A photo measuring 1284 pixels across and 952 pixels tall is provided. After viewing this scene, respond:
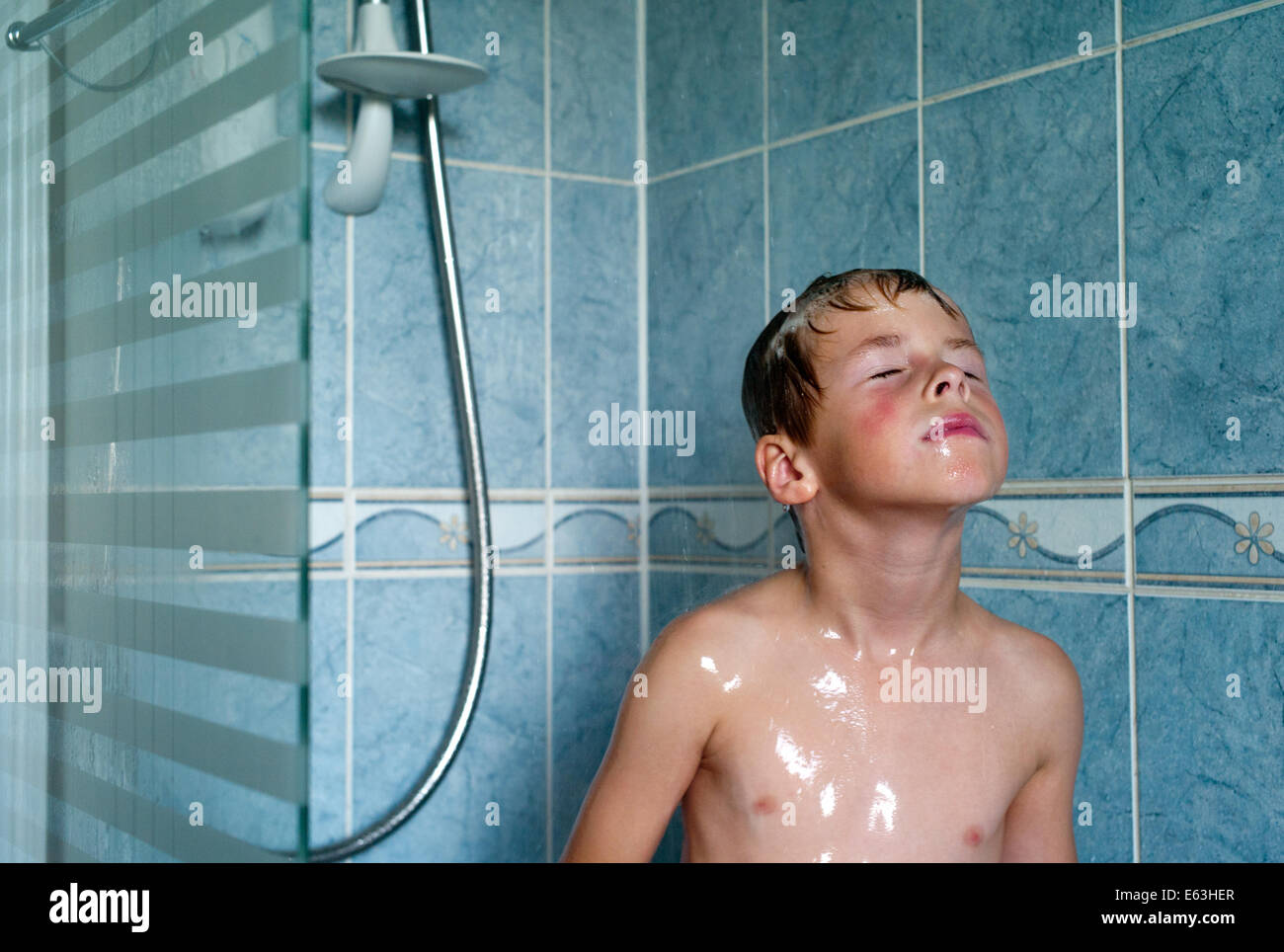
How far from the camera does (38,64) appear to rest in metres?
0.58

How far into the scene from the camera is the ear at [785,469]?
2.72 ft

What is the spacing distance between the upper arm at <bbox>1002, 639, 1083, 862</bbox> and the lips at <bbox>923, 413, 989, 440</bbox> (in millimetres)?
199

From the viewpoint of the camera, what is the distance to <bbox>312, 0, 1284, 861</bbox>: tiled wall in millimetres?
889

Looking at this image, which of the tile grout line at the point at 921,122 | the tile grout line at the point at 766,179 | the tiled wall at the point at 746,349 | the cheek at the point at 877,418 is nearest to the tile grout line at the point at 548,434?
the tiled wall at the point at 746,349

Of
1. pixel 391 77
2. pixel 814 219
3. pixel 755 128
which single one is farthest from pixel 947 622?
pixel 391 77

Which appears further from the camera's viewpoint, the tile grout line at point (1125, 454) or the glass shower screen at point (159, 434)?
the tile grout line at point (1125, 454)

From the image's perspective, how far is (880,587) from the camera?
0.82 m

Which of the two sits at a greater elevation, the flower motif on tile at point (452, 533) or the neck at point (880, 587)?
the flower motif on tile at point (452, 533)

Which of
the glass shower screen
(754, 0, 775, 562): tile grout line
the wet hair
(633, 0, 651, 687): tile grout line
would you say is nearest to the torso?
the wet hair

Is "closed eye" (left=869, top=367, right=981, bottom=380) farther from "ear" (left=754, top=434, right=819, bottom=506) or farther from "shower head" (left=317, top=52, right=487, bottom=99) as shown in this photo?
"shower head" (left=317, top=52, right=487, bottom=99)

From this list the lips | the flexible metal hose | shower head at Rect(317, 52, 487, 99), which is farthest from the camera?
the flexible metal hose

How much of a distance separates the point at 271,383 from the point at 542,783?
0.86m

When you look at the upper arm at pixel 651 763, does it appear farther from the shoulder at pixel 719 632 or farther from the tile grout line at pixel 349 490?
the tile grout line at pixel 349 490
